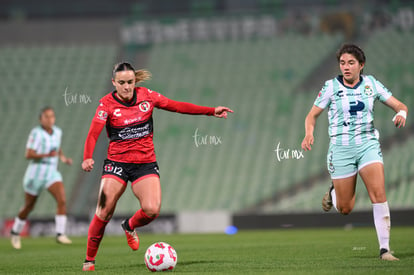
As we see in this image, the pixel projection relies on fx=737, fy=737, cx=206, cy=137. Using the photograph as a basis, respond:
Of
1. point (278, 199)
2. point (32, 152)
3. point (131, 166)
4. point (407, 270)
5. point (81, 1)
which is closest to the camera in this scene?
point (407, 270)

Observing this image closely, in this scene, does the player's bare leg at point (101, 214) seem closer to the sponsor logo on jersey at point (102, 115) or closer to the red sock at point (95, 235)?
the red sock at point (95, 235)

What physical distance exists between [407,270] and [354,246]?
11.5ft

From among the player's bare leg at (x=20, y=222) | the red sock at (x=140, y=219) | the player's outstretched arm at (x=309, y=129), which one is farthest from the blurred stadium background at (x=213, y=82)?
the player's outstretched arm at (x=309, y=129)

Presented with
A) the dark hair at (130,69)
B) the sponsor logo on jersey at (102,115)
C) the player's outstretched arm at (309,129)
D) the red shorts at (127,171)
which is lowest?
the red shorts at (127,171)

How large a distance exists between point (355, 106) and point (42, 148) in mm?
6864

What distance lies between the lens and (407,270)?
21.3 ft

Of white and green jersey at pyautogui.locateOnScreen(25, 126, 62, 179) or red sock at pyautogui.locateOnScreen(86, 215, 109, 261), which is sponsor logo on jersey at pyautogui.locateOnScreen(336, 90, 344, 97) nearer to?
red sock at pyautogui.locateOnScreen(86, 215, 109, 261)

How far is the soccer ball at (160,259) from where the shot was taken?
24.2 feet

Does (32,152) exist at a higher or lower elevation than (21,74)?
lower

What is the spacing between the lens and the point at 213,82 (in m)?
22.8

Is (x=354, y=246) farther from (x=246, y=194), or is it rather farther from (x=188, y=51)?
(x=188, y=51)

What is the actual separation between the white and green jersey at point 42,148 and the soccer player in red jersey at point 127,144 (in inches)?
212

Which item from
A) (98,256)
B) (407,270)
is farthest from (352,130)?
(98,256)

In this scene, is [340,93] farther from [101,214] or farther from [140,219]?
[101,214]
